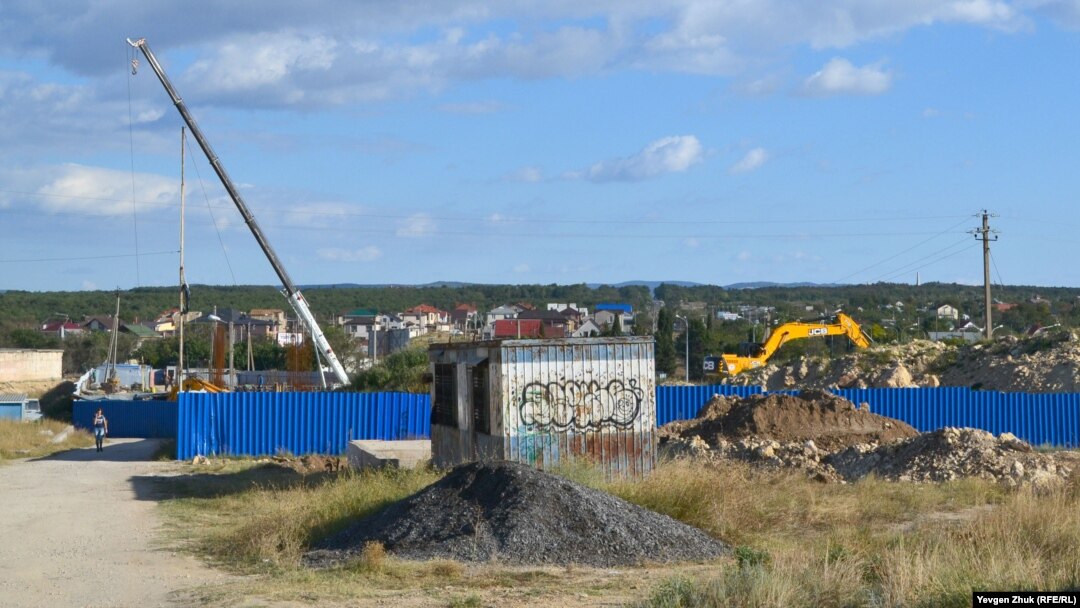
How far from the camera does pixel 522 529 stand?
1262 centimetres

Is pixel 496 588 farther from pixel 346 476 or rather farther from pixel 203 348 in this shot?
pixel 203 348

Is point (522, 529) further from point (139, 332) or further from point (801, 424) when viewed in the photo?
point (139, 332)

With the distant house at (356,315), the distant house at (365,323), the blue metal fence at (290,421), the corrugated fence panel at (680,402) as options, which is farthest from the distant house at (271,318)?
the corrugated fence panel at (680,402)

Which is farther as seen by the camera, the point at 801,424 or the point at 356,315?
the point at 356,315

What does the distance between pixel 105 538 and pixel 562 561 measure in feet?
22.5

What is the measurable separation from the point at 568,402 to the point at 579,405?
193mm

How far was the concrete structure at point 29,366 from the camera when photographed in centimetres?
7031

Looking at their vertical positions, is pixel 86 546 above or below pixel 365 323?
below

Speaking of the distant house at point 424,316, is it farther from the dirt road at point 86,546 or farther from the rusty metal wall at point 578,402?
the rusty metal wall at point 578,402

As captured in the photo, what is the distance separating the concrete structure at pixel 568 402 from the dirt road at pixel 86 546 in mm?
5493

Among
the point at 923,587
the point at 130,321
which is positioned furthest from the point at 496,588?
the point at 130,321

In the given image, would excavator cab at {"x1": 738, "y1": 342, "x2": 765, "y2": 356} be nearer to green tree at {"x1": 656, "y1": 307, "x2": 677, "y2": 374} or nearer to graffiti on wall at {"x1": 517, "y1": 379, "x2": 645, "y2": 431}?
green tree at {"x1": 656, "y1": 307, "x2": 677, "y2": 374}

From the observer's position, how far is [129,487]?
2303 cm

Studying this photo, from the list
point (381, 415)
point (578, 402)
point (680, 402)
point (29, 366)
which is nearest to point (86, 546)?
point (578, 402)
